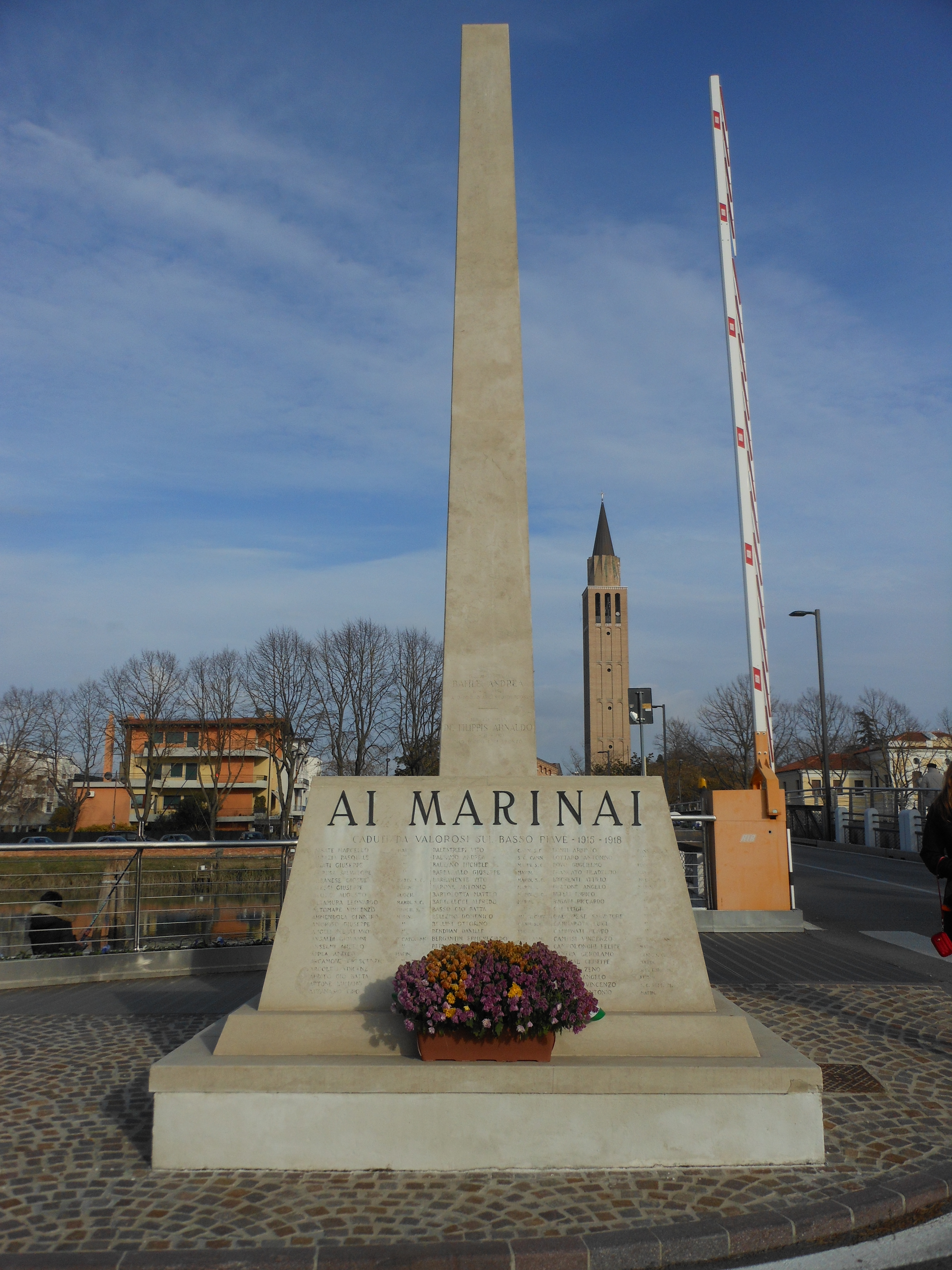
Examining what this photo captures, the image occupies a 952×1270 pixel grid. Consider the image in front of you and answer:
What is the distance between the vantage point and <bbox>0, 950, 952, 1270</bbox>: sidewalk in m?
3.58

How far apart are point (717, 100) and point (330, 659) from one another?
115ft

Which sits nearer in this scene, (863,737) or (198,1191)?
(198,1191)

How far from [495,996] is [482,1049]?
338 millimetres

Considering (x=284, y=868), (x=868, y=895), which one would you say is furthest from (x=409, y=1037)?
(x=868, y=895)

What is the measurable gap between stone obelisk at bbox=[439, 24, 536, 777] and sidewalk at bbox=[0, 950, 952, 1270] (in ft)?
7.96

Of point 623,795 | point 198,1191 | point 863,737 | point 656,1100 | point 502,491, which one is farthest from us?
point 863,737

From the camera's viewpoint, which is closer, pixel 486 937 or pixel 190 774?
pixel 486 937

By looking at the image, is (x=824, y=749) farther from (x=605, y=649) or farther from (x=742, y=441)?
(x=605, y=649)

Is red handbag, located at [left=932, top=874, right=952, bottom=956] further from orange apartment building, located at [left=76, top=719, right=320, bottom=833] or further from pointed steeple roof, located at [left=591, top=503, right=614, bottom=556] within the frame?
pointed steeple roof, located at [left=591, top=503, right=614, bottom=556]

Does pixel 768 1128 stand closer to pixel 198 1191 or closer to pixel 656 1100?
pixel 656 1100

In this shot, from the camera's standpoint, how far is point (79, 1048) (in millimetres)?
6723

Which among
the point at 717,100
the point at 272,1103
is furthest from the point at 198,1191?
the point at 717,100

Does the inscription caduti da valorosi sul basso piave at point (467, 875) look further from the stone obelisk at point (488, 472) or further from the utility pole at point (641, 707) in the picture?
the utility pole at point (641, 707)

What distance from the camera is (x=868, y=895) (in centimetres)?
1648
